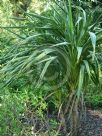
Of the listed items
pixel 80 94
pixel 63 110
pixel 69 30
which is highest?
pixel 69 30

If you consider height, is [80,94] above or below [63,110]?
above

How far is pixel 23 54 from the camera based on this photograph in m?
5.02

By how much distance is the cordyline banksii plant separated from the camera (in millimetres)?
4758

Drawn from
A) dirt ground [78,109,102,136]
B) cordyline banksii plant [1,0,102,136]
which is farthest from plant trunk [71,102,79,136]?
dirt ground [78,109,102,136]

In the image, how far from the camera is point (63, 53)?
484 centimetres

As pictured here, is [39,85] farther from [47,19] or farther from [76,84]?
[47,19]

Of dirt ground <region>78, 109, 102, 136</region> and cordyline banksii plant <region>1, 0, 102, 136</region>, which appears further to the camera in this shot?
dirt ground <region>78, 109, 102, 136</region>

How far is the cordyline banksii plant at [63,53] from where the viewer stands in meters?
4.76

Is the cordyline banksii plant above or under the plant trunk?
above

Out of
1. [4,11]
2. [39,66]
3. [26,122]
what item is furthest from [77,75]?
[4,11]

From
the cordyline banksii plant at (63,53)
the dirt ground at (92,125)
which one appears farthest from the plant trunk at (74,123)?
the dirt ground at (92,125)

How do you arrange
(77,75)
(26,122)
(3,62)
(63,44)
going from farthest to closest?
(3,62)
(77,75)
(63,44)
(26,122)

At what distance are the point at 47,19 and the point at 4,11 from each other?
8531 mm

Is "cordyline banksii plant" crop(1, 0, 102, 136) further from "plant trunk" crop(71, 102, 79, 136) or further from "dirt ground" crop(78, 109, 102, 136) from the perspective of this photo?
"dirt ground" crop(78, 109, 102, 136)
